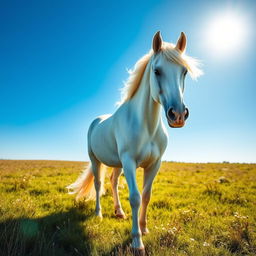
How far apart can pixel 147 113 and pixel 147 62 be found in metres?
0.97

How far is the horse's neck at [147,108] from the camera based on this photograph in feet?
10.8

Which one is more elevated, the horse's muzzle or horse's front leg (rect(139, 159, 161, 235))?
the horse's muzzle

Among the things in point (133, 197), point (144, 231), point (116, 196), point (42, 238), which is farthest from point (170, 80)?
point (116, 196)

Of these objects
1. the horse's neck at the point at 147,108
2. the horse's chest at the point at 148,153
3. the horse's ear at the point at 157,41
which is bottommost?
the horse's chest at the point at 148,153

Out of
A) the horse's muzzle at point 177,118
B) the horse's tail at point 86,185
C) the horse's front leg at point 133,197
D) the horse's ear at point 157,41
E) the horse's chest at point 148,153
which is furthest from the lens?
the horse's tail at point 86,185

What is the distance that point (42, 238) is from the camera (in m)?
2.66

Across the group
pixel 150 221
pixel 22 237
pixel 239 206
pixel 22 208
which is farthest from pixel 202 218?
pixel 22 208

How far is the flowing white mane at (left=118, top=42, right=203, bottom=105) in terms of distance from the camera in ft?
9.39

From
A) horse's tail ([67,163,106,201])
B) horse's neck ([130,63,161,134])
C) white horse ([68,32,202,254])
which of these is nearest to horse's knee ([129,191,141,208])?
white horse ([68,32,202,254])

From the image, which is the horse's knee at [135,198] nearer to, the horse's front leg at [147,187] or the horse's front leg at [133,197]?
the horse's front leg at [133,197]

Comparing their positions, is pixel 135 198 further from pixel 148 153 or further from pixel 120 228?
pixel 120 228

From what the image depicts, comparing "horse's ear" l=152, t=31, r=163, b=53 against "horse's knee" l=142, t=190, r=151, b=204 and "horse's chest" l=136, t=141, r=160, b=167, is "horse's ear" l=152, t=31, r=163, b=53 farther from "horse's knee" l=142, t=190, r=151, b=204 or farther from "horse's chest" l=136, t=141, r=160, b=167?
"horse's knee" l=142, t=190, r=151, b=204

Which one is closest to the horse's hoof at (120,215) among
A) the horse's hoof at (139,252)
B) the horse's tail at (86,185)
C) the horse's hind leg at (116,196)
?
the horse's hind leg at (116,196)

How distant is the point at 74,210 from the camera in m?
4.64
